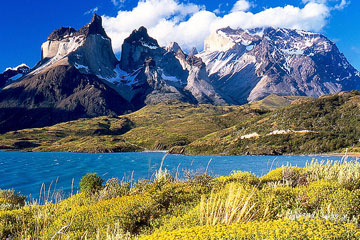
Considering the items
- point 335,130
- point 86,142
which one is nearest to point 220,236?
point 335,130

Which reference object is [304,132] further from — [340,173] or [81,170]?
[340,173]

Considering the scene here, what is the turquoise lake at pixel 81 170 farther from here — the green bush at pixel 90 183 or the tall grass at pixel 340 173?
the tall grass at pixel 340 173

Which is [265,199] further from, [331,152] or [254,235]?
→ [331,152]

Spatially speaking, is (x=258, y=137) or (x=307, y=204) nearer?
(x=307, y=204)

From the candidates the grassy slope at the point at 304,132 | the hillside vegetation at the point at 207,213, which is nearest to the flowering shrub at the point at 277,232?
the hillside vegetation at the point at 207,213

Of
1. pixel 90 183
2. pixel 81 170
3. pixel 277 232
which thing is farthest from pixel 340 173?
pixel 81 170

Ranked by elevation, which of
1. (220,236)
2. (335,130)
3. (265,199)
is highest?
(220,236)
